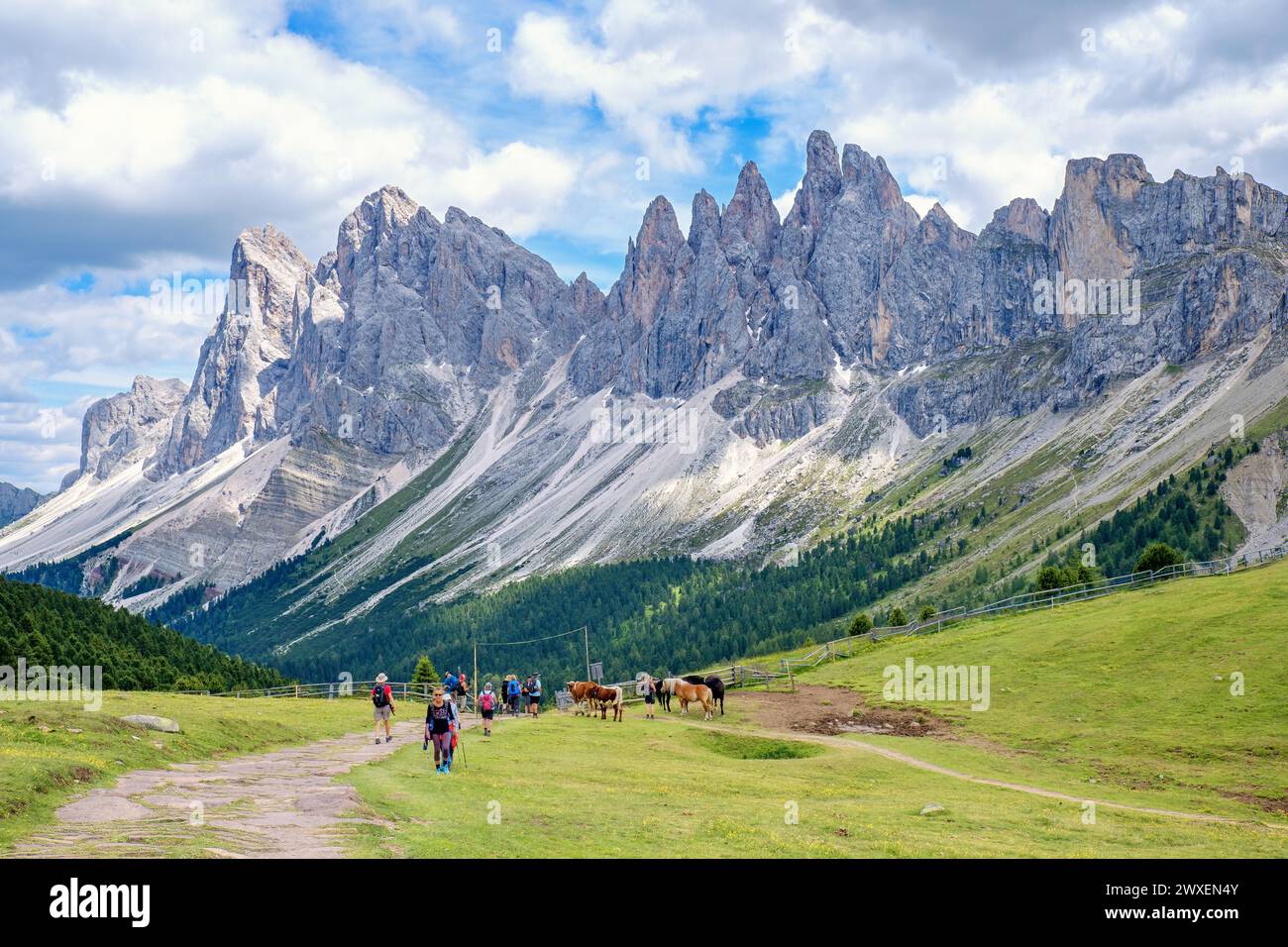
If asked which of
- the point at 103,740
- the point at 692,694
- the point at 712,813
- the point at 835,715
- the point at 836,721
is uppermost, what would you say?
the point at 103,740

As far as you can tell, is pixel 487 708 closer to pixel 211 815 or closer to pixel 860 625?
pixel 211 815

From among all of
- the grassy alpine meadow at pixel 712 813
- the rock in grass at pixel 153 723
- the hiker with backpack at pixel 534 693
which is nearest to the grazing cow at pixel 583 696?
the hiker with backpack at pixel 534 693

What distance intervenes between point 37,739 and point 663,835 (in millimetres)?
21821

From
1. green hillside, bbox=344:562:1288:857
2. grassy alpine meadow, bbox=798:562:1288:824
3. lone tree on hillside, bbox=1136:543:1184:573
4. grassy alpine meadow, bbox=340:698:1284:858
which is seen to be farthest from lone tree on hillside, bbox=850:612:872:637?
grassy alpine meadow, bbox=340:698:1284:858

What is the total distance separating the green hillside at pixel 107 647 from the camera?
94.5m

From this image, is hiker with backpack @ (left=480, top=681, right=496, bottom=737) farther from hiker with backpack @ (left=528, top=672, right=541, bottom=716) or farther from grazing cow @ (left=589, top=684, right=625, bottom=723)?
hiker with backpack @ (left=528, top=672, right=541, bottom=716)

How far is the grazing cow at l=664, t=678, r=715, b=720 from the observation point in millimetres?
65938

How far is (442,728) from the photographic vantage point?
37031mm

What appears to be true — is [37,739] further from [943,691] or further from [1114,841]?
[943,691]

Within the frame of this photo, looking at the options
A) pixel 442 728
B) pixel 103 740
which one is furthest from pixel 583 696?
pixel 103 740

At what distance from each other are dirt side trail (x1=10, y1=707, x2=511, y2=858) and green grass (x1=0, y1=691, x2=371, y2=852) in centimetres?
72

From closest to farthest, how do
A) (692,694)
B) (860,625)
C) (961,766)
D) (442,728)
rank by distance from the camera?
(442,728) → (961,766) → (692,694) → (860,625)

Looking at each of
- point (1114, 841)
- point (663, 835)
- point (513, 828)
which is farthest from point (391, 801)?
point (1114, 841)

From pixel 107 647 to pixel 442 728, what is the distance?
8226 cm
